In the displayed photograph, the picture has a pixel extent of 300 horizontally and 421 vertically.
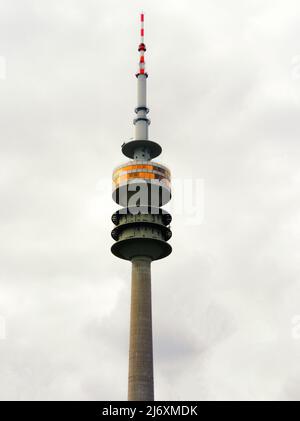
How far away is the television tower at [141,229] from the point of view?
116688 mm

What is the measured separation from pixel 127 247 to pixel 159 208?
30.2 ft

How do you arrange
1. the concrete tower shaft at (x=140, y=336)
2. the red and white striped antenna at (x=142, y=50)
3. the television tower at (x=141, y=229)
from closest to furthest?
1. the concrete tower shaft at (x=140, y=336)
2. the television tower at (x=141, y=229)
3. the red and white striped antenna at (x=142, y=50)

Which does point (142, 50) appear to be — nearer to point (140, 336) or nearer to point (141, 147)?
point (141, 147)

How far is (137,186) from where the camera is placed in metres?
124

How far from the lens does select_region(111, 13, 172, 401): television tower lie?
117 meters

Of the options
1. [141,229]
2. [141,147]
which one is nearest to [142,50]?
[141,147]

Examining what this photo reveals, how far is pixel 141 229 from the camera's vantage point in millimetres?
121375

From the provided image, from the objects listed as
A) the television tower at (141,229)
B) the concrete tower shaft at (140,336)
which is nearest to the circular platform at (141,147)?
the television tower at (141,229)

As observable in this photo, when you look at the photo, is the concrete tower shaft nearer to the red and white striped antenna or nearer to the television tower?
the television tower

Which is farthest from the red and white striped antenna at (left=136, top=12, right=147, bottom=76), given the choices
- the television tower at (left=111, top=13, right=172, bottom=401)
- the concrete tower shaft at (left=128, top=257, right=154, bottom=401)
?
the concrete tower shaft at (left=128, top=257, right=154, bottom=401)

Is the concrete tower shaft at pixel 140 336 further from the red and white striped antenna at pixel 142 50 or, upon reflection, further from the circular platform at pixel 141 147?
the red and white striped antenna at pixel 142 50
